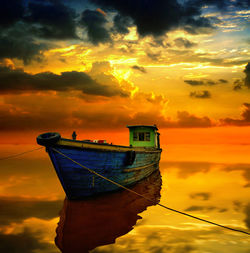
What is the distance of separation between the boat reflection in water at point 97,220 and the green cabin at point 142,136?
712cm

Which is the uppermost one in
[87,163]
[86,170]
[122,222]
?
[87,163]

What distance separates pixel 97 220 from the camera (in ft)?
30.0

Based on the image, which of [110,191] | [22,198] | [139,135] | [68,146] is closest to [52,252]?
[68,146]

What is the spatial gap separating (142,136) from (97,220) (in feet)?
39.4

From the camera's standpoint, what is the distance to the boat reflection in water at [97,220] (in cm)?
727

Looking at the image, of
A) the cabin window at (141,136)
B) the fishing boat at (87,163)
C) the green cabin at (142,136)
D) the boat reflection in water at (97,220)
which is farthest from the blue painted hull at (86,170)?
the cabin window at (141,136)

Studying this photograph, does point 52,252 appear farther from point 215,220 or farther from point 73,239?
point 215,220

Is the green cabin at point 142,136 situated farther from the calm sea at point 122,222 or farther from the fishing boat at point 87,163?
the fishing boat at point 87,163

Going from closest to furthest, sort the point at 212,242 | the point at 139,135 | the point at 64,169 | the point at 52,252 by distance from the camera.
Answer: the point at 52,252 → the point at 212,242 → the point at 64,169 → the point at 139,135

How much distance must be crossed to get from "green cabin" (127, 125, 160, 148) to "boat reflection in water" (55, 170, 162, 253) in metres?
7.12

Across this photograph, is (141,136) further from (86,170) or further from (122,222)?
(122,222)

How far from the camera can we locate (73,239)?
745 centimetres

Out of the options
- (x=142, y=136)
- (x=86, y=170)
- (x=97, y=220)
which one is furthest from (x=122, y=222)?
(x=142, y=136)

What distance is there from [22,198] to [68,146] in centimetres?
567
